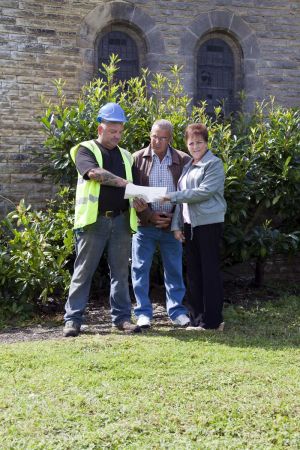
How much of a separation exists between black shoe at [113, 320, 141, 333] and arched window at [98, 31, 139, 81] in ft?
18.1

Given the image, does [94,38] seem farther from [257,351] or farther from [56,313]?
[257,351]

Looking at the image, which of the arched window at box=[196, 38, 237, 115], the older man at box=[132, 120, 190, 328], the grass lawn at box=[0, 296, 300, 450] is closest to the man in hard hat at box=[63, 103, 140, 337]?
the older man at box=[132, 120, 190, 328]

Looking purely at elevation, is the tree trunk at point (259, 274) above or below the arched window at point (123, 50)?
below

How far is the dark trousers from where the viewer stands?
5.68 metres

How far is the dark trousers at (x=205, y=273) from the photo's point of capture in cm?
568

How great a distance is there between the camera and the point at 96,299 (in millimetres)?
7672

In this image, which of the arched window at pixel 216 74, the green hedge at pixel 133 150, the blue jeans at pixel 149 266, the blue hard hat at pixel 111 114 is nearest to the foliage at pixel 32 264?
the green hedge at pixel 133 150

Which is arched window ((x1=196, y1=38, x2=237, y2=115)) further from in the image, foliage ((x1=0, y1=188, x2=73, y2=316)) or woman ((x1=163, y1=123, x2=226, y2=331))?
woman ((x1=163, y1=123, x2=226, y2=331))

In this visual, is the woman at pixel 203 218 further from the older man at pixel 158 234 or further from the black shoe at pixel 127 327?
the black shoe at pixel 127 327

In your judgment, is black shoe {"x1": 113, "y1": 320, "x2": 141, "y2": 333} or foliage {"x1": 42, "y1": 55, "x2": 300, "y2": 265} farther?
foliage {"x1": 42, "y1": 55, "x2": 300, "y2": 265}

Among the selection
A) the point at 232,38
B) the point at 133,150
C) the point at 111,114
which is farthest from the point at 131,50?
the point at 111,114

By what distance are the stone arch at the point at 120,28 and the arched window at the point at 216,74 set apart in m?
0.94

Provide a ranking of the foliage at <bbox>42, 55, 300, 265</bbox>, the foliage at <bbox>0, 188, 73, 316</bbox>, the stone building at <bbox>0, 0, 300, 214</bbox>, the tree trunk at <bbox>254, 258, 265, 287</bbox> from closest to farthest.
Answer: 1. the foliage at <bbox>0, 188, 73, 316</bbox>
2. the foliage at <bbox>42, 55, 300, 265</bbox>
3. the tree trunk at <bbox>254, 258, 265, 287</bbox>
4. the stone building at <bbox>0, 0, 300, 214</bbox>

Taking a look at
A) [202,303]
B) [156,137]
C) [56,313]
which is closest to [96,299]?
[56,313]
